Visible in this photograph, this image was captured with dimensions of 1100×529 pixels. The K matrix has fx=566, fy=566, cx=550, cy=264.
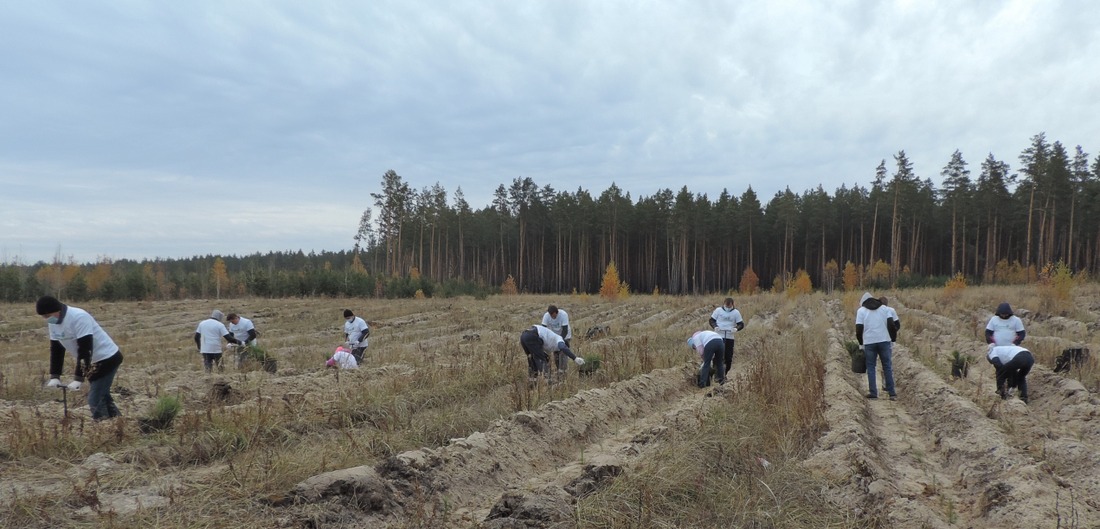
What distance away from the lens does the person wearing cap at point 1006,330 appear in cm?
933

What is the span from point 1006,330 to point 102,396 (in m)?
13.0

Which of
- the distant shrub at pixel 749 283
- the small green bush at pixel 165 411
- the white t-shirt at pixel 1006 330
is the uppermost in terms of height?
the white t-shirt at pixel 1006 330

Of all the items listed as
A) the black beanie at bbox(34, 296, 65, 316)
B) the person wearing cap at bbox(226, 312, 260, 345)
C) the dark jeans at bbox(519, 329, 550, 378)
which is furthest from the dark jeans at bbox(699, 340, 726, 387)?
the person wearing cap at bbox(226, 312, 260, 345)

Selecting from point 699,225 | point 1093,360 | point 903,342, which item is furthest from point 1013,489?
point 699,225

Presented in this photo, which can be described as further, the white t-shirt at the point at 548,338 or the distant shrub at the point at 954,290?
the distant shrub at the point at 954,290

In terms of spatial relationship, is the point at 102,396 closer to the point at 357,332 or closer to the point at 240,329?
the point at 357,332

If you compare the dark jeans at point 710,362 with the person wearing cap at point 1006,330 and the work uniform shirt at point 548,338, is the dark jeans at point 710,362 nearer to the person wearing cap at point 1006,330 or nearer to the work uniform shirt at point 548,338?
the work uniform shirt at point 548,338

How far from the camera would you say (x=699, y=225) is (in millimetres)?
60031

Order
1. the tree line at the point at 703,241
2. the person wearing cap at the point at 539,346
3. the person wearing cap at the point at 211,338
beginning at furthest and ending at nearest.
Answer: the tree line at the point at 703,241
the person wearing cap at the point at 211,338
the person wearing cap at the point at 539,346

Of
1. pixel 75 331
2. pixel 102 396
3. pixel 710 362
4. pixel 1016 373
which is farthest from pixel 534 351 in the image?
pixel 1016 373

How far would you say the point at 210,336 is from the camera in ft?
36.6

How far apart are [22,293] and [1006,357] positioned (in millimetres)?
61894

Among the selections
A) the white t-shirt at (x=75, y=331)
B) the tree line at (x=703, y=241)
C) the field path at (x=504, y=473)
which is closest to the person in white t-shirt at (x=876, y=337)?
the field path at (x=504, y=473)

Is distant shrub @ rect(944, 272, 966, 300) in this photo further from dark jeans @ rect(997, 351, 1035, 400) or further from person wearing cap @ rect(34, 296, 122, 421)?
person wearing cap @ rect(34, 296, 122, 421)
